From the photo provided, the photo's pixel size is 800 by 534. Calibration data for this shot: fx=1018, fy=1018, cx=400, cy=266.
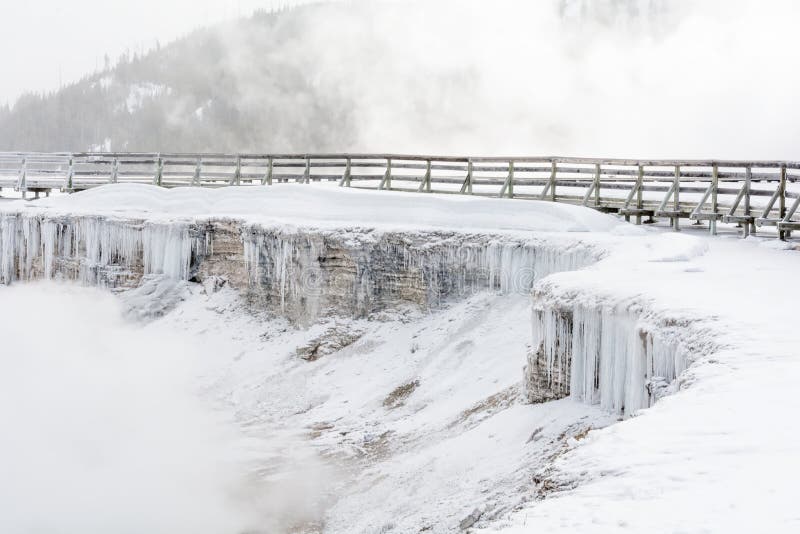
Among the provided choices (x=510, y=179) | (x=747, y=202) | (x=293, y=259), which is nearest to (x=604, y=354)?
(x=747, y=202)

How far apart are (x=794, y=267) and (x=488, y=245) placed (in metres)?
6.63

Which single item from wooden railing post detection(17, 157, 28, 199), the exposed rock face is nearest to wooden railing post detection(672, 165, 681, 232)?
the exposed rock face

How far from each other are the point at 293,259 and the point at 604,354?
40.9 feet

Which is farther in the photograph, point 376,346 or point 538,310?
point 376,346

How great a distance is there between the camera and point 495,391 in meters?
15.8

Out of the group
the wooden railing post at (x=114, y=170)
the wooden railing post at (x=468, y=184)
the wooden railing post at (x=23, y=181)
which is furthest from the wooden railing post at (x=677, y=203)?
the wooden railing post at (x=23, y=181)

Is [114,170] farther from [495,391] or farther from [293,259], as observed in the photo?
[495,391]

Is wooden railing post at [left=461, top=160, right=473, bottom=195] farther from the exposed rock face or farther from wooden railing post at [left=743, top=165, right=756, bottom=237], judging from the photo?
wooden railing post at [left=743, top=165, right=756, bottom=237]

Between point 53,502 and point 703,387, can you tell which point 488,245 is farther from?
point 703,387

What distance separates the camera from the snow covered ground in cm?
585

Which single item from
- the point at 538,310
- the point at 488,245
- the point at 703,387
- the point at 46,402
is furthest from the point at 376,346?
the point at 703,387

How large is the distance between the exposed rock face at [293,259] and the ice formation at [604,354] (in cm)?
540

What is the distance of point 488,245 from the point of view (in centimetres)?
1978

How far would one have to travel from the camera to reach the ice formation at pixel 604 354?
31.1 feet
